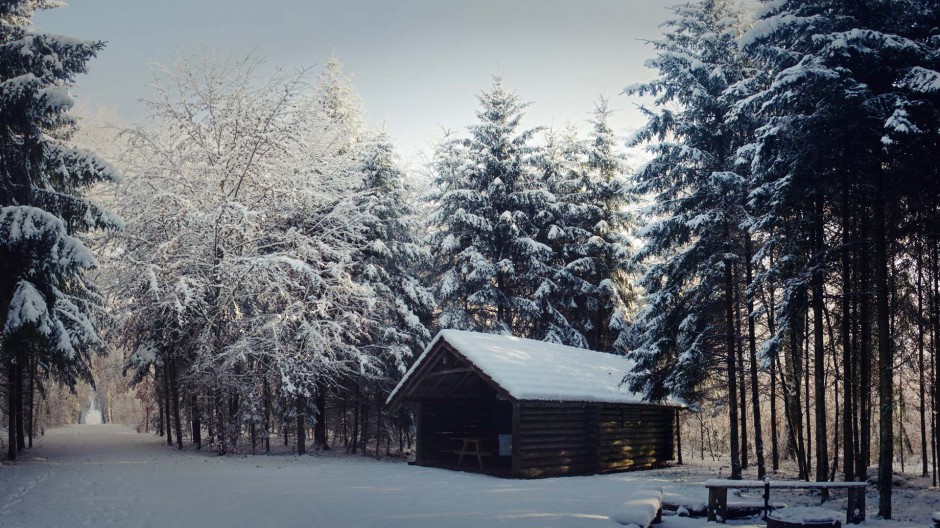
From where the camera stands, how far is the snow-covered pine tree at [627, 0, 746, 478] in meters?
18.3

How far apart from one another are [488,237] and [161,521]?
2059 centimetres

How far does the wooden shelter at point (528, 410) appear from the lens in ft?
57.9

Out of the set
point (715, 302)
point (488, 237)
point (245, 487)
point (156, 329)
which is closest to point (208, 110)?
point (156, 329)

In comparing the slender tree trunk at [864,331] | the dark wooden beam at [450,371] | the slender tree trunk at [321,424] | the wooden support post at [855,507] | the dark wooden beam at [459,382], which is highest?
the slender tree trunk at [864,331]

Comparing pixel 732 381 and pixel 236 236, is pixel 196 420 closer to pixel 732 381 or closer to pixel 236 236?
pixel 236 236

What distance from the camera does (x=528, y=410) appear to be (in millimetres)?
17672

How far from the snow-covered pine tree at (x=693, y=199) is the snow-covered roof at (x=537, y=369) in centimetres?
152

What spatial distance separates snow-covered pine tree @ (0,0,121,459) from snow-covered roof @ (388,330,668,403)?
9.72m

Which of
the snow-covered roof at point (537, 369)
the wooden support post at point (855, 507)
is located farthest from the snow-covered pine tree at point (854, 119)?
the snow-covered roof at point (537, 369)

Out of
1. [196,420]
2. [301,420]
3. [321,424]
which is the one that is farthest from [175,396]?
[321,424]

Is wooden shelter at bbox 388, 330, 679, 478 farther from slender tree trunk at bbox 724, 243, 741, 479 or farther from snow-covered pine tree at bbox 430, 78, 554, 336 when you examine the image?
snow-covered pine tree at bbox 430, 78, 554, 336

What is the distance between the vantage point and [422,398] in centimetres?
2125

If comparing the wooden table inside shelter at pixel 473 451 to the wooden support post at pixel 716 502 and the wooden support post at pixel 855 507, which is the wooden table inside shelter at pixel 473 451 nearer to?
the wooden support post at pixel 716 502

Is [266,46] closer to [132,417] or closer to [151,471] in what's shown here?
[151,471]
